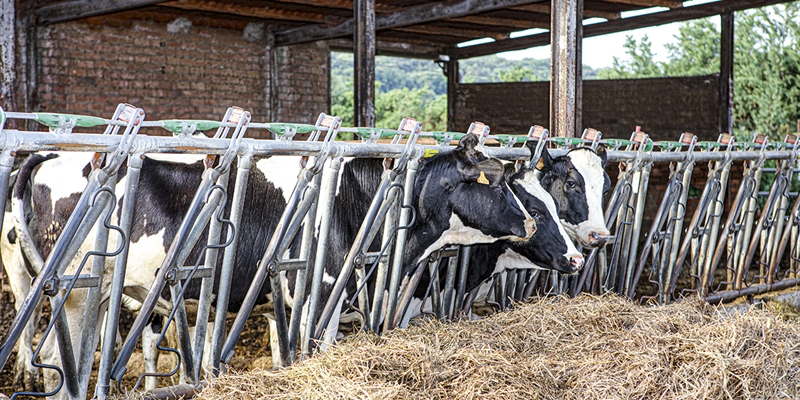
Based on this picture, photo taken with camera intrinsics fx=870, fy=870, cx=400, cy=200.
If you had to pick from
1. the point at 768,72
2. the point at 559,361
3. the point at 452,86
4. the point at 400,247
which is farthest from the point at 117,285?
the point at 768,72

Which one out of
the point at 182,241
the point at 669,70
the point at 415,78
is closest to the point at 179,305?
the point at 182,241

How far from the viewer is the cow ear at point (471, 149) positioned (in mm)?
4039

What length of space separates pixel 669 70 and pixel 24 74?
1735 cm

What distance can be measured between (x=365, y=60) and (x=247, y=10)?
159 inches

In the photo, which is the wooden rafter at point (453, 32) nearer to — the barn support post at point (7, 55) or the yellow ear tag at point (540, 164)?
the barn support post at point (7, 55)

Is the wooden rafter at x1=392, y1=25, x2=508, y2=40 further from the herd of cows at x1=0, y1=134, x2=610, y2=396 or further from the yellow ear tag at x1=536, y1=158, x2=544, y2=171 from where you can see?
the herd of cows at x1=0, y1=134, x2=610, y2=396

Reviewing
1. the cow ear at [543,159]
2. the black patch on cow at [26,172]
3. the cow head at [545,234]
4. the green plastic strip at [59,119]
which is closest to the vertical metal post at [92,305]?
the green plastic strip at [59,119]

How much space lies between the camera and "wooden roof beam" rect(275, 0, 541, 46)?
27.1 ft

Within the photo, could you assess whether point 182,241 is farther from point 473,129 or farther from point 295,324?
point 473,129

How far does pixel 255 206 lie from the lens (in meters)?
4.05

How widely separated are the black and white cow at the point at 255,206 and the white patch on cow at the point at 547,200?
0.35 m

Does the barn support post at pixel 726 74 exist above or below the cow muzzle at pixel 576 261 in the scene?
above

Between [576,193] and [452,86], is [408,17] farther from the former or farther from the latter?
[452,86]

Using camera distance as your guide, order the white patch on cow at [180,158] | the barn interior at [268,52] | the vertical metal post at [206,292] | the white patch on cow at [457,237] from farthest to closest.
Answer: the barn interior at [268,52] < the white patch on cow at [457,237] < the white patch on cow at [180,158] < the vertical metal post at [206,292]
